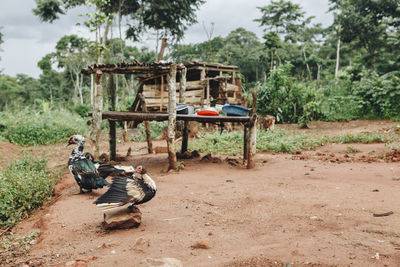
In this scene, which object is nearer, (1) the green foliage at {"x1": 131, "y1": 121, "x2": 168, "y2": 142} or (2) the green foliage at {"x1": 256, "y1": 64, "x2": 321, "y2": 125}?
(1) the green foliage at {"x1": 131, "y1": 121, "x2": 168, "y2": 142}

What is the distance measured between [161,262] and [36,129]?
11.2 metres

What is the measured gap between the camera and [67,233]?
11.2 feet

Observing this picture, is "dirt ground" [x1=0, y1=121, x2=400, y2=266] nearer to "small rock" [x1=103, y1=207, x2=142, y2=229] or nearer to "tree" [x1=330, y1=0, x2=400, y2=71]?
"small rock" [x1=103, y1=207, x2=142, y2=229]

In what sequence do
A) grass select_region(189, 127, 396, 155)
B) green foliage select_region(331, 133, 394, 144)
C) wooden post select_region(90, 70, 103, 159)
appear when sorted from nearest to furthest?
wooden post select_region(90, 70, 103, 159) < grass select_region(189, 127, 396, 155) < green foliage select_region(331, 133, 394, 144)

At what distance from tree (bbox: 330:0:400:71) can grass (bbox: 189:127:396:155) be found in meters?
14.3

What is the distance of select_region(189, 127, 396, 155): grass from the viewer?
8406 mm

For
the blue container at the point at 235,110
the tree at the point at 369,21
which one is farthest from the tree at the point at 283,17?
the blue container at the point at 235,110

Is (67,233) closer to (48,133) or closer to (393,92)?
(48,133)

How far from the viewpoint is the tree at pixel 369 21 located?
21.2 metres

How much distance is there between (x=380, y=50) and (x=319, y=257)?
974 inches

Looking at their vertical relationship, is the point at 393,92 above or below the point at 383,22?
below

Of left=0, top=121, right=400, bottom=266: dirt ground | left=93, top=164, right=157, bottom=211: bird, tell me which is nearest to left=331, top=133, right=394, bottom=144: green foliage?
left=0, top=121, right=400, bottom=266: dirt ground

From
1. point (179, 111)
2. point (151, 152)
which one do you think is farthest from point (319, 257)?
point (151, 152)

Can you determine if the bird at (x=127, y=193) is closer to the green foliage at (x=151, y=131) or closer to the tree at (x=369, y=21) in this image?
the green foliage at (x=151, y=131)
